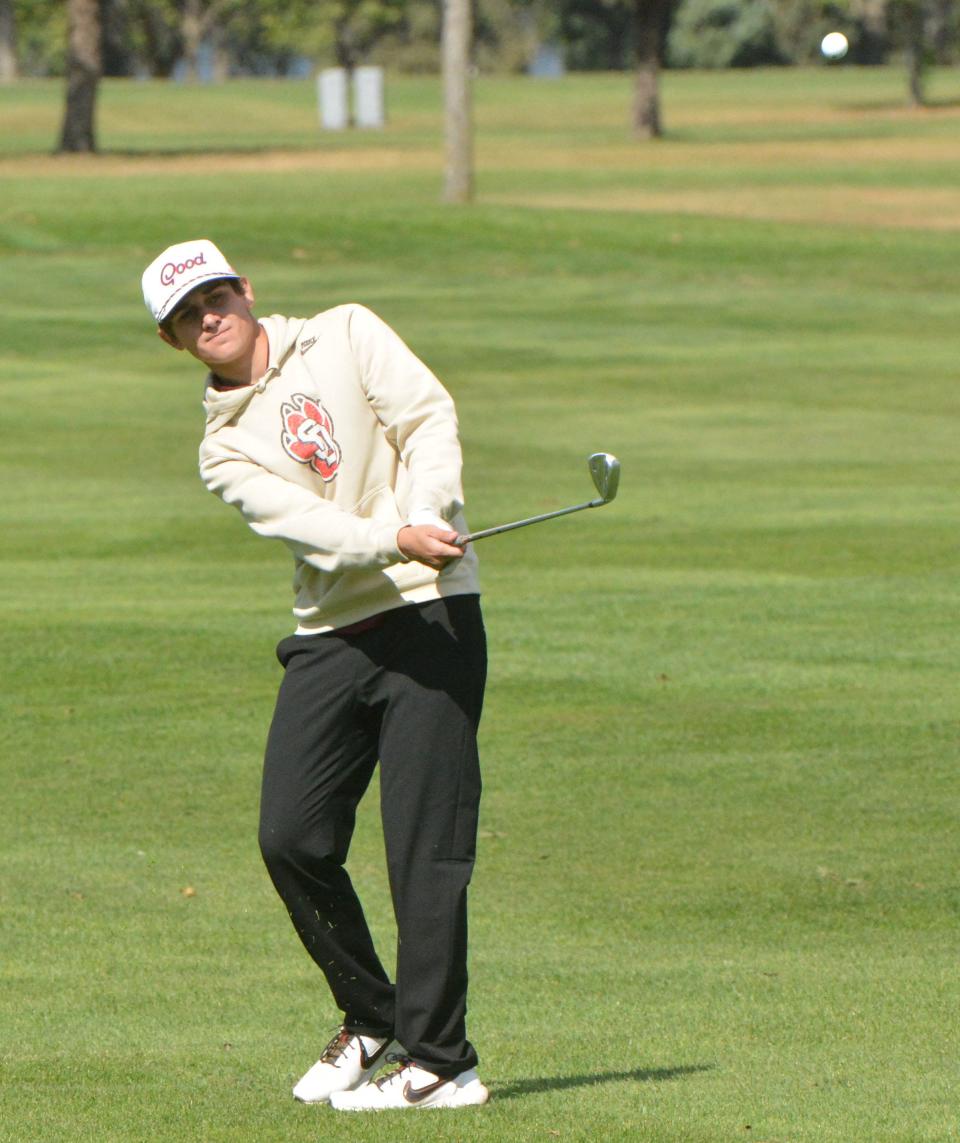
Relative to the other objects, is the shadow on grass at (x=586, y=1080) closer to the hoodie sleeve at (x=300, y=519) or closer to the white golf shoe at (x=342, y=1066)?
the white golf shoe at (x=342, y=1066)

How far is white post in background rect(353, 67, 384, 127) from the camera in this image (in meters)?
68.1

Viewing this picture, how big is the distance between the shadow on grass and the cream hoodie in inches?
47.8

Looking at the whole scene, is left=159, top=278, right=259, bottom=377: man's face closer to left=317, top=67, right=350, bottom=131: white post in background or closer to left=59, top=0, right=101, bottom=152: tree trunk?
left=59, top=0, right=101, bottom=152: tree trunk

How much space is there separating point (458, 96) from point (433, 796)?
3281 cm

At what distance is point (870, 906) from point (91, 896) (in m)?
2.62

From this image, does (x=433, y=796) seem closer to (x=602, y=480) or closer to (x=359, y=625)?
(x=359, y=625)

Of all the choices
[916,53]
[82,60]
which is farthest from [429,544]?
[916,53]

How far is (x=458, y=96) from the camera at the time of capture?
3681 cm

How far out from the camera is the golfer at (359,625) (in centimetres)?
504

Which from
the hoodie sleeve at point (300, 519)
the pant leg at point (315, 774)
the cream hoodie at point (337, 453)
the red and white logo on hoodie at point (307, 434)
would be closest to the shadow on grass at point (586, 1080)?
the pant leg at point (315, 774)

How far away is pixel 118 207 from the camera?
36.8 m

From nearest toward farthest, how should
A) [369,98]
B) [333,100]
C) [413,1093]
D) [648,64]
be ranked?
[413,1093] < [648,64] < [369,98] < [333,100]

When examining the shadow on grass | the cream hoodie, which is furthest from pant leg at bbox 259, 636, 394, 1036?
the shadow on grass

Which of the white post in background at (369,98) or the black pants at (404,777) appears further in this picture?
the white post in background at (369,98)
